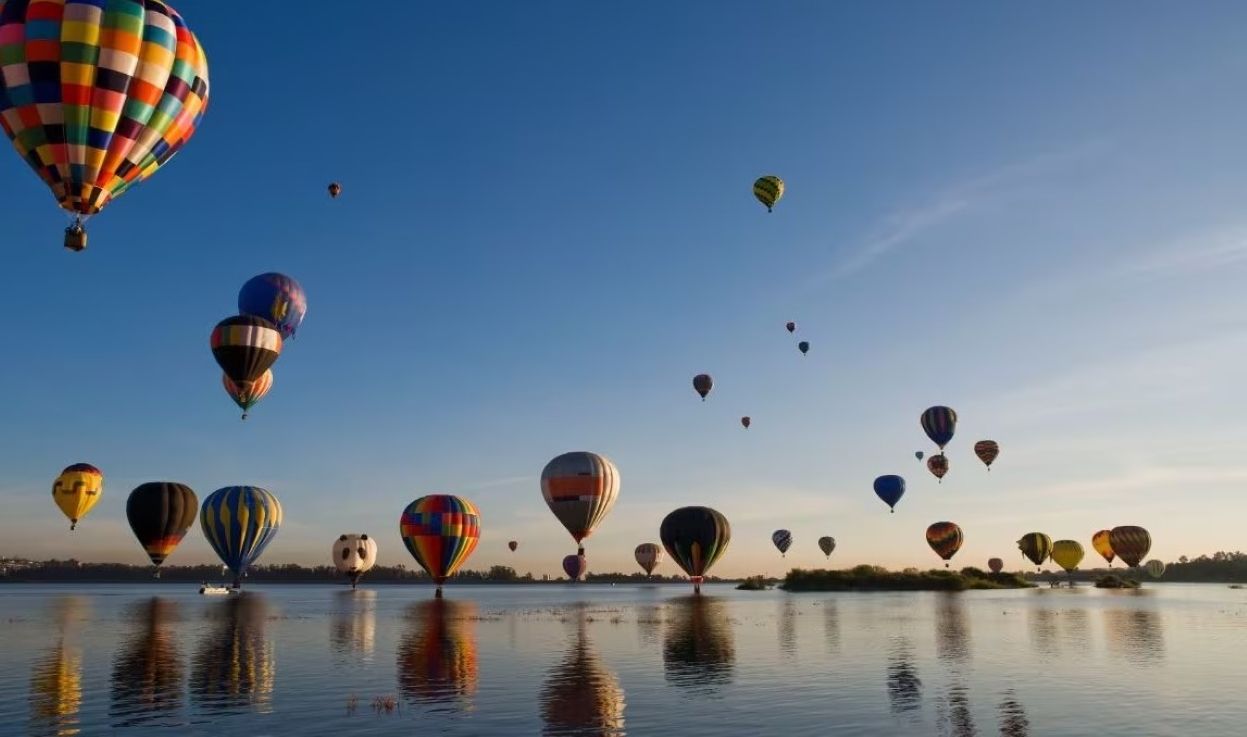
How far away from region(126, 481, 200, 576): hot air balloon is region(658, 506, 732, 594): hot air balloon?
4624 centimetres

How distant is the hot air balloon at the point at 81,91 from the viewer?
122 ft

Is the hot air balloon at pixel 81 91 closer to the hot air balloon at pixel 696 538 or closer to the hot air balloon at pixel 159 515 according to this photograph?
the hot air balloon at pixel 159 515

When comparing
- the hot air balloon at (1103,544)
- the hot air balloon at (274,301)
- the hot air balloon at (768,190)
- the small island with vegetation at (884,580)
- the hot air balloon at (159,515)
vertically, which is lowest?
Result: the small island with vegetation at (884,580)

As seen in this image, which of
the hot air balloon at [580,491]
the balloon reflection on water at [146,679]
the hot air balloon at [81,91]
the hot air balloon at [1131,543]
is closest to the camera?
the balloon reflection on water at [146,679]

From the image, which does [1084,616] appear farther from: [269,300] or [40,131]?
[40,131]

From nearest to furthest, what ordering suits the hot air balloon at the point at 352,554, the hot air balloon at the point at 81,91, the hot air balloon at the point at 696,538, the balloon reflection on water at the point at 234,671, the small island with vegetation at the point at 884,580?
the balloon reflection on water at the point at 234,671
the hot air balloon at the point at 81,91
the hot air balloon at the point at 696,538
the hot air balloon at the point at 352,554
the small island with vegetation at the point at 884,580

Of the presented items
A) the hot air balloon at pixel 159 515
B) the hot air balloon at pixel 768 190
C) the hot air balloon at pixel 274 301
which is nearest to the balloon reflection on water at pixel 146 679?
the hot air balloon at pixel 274 301

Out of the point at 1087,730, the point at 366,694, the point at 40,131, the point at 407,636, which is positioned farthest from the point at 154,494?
the point at 1087,730

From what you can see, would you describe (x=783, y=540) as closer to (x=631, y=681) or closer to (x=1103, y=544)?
(x=1103, y=544)

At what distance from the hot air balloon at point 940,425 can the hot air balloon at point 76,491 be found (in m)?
86.4

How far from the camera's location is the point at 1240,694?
2689 centimetres

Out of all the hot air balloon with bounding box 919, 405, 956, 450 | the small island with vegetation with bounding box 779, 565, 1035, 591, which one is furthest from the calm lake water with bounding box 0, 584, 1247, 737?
the small island with vegetation with bounding box 779, 565, 1035, 591

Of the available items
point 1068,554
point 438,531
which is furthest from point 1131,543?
point 438,531

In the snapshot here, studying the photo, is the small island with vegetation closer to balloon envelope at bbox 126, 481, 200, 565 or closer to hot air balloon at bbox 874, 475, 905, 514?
hot air balloon at bbox 874, 475, 905, 514
